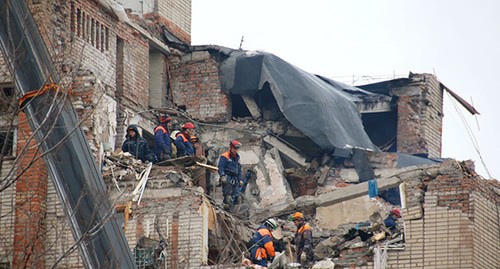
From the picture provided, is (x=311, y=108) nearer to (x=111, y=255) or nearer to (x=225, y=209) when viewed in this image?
(x=225, y=209)

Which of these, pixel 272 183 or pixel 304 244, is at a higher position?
pixel 272 183

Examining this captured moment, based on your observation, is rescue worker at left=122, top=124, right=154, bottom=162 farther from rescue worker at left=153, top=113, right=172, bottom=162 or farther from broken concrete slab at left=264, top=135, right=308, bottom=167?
broken concrete slab at left=264, top=135, right=308, bottom=167

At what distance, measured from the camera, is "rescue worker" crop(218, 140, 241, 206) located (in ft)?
103

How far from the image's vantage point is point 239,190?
31750mm

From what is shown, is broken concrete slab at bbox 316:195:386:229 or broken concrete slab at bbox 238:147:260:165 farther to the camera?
broken concrete slab at bbox 238:147:260:165

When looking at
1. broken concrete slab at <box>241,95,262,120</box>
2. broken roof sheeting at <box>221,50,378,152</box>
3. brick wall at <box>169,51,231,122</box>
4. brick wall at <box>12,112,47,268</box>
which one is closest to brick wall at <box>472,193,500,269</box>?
broken roof sheeting at <box>221,50,378,152</box>

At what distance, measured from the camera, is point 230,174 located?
103 feet

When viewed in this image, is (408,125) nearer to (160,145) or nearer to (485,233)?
(160,145)

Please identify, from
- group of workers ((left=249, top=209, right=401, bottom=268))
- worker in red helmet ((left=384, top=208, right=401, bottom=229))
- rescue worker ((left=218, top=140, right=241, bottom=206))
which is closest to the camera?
group of workers ((left=249, top=209, right=401, bottom=268))

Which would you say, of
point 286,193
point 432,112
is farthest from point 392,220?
point 432,112

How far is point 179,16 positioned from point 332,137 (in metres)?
4.03

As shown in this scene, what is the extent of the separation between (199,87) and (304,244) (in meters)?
6.95

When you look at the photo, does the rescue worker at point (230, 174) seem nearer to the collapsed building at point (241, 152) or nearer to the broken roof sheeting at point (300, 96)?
the collapsed building at point (241, 152)

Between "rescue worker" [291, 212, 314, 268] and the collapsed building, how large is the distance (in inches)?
8.8
